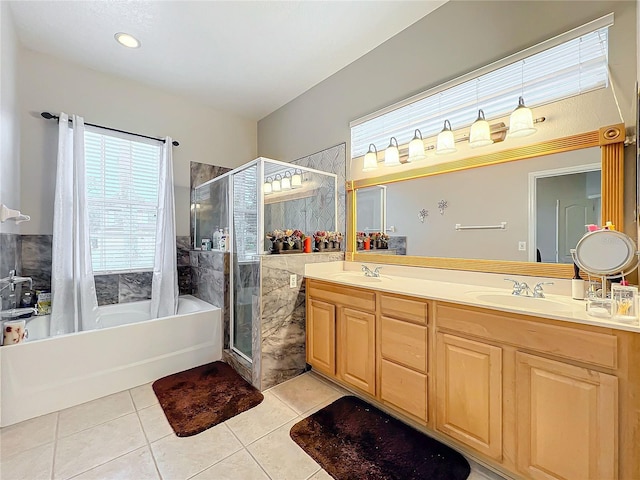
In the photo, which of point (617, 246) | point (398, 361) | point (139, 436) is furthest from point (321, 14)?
point (139, 436)

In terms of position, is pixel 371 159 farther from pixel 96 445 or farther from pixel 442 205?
pixel 96 445

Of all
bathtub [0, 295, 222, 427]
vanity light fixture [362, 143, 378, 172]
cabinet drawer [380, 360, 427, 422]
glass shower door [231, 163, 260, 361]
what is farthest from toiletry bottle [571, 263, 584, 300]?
bathtub [0, 295, 222, 427]

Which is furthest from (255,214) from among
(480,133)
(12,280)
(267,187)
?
(12,280)

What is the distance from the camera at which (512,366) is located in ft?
4.45

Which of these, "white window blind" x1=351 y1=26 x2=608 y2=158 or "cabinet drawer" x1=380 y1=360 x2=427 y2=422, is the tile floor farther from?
"white window blind" x1=351 y1=26 x2=608 y2=158

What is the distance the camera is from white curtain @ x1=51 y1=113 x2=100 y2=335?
2578 millimetres

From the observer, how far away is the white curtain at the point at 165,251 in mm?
3094

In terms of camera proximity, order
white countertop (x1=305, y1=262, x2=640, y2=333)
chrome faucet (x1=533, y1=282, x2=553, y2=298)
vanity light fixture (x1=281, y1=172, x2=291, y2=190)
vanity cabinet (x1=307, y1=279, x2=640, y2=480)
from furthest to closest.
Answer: vanity light fixture (x1=281, y1=172, x2=291, y2=190)
chrome faucet (x1=533, y1=282, x2=553, y2=298)
white countertop (x1=305, y1=262, x2=640, y2=333)
vanity cabinet (x1=307, y1=279, x2=640, y2=480)

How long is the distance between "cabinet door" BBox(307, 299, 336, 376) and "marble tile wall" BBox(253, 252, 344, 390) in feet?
0.36

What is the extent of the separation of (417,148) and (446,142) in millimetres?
241

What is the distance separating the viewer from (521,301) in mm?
1648

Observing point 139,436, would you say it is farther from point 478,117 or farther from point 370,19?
point 370,19

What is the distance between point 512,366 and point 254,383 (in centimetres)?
191

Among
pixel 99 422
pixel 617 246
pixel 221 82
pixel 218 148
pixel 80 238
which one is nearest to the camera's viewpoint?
pixel 617 246
